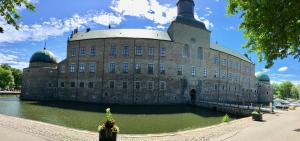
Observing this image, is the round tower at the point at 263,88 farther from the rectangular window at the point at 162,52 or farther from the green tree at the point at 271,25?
the green tree at the point at 271,25

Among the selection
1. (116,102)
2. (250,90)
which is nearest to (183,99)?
(116,102)

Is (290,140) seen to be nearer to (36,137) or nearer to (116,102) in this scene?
(36,137)

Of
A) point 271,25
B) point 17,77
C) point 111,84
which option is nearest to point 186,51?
point 111,84

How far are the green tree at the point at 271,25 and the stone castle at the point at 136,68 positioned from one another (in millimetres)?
31206

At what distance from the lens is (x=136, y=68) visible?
4456cm

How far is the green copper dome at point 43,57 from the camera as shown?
5509 centimetres

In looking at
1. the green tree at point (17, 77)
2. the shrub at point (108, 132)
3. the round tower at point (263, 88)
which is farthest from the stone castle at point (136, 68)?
the green tree at point (17, 77)

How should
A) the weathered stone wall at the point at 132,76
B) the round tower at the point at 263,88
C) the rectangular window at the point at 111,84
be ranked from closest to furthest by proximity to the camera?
the weathered stone wall at the point at 132,76 → the rectangular window at the point at 111,84 → the round tower at the point at 263,88

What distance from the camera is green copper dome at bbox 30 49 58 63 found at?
181 ft

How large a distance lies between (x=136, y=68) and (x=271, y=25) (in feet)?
113

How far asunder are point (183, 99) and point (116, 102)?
12.7 metres

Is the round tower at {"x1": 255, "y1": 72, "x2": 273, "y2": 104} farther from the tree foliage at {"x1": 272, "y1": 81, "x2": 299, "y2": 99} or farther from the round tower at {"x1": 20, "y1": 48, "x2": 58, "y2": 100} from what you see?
the round tower at {"x1": 20, "y1": 48, "x2": 58, "y2": 100}

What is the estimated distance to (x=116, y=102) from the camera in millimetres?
43625

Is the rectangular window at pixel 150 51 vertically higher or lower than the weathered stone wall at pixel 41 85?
higher
